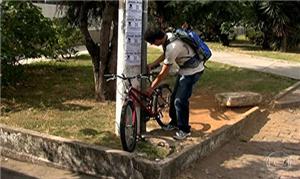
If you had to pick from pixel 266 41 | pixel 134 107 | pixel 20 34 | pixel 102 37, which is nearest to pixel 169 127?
pixel 134 107

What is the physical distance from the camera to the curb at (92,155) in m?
4.69

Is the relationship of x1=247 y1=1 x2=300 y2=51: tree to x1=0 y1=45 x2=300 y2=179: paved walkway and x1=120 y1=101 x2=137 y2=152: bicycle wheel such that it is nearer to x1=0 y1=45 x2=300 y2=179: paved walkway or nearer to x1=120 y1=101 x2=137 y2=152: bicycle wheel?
x1=0 y1=45 x2=300 y2=179: paved walkway

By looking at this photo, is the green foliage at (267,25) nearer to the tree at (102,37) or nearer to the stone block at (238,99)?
the stone block at (238,99)

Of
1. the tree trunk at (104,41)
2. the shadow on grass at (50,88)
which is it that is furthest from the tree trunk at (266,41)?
the tree trunk at (104,41)

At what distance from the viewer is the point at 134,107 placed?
5.27 m

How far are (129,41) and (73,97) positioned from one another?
2829 mm

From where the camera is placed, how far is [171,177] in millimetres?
4777

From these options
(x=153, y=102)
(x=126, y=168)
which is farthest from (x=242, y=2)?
(x=126, y=168)

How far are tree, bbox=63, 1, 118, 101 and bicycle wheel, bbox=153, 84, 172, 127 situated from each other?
4.45 ft

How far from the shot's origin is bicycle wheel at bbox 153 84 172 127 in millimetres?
5851

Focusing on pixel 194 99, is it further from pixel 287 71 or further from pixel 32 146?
pixel 287 71

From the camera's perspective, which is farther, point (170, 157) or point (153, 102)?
point (153, 102)

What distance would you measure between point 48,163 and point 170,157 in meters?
1.51

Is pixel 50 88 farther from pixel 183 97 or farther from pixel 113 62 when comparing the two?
pixel 183 97
